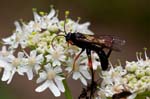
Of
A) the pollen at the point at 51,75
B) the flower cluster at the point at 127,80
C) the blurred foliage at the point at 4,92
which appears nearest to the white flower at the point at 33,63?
the pollen at the point at 51,75

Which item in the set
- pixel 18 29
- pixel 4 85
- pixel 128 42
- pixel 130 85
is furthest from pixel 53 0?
pixel 130 85

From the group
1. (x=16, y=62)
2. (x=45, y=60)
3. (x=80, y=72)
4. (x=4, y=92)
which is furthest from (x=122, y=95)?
(x=4, y=92)

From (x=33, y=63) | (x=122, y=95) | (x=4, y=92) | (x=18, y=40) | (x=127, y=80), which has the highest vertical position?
(x=18, y=40)

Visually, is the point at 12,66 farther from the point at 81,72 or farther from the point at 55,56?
the point at 81,72

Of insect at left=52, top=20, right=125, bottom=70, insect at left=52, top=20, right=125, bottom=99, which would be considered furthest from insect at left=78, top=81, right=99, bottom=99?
insect at left=52, top=20, right=125, bottom=70

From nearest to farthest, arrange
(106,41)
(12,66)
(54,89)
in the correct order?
(106,41), (54,89), (12,66)

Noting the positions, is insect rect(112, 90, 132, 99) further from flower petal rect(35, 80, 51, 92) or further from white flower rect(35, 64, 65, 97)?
flower petal rect(35, 80, 51, 92)

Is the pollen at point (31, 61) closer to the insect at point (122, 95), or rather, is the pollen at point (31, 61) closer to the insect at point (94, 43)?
the insect at point (94, 43)
